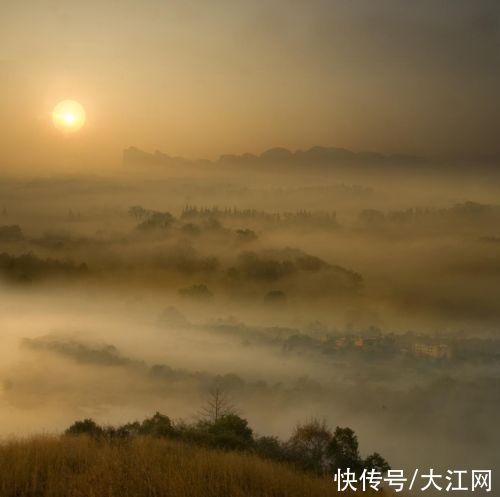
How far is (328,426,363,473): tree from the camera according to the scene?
22.0 m

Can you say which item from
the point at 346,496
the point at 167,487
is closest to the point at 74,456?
the point at 167,487

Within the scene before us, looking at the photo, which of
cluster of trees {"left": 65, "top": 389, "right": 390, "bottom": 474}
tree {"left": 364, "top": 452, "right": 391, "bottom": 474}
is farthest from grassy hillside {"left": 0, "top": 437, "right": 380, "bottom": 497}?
tree {"left": 364, "top": 452, "right": 391, "bottom": 474}

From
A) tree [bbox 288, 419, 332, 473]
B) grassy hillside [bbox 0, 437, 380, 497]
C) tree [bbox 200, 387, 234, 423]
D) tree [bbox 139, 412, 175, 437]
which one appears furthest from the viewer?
tree [bbox 200, 387, 234, 423]

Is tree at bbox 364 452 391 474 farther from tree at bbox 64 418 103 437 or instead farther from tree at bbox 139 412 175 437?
tree at bbox 64 418 103 437

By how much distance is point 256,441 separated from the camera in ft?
67.6

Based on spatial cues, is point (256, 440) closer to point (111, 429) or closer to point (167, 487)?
point (111, 429)

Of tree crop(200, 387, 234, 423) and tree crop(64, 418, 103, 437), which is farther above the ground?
tree crop(200, 387, 234, 423)

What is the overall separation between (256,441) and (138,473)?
26.7 ft

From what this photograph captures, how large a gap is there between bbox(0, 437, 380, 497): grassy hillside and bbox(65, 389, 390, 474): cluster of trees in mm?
2774

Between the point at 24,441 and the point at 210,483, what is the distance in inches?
A: 238

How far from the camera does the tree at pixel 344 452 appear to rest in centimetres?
2195

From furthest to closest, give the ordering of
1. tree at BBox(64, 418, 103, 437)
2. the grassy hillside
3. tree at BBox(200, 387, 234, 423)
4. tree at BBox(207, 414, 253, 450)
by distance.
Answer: tree at BBox(200, 387, 234, 423) → tree at BBox(64, 418, 103, 437) → tree at BBox(207, 414, 253, 450) → the grassy hillside

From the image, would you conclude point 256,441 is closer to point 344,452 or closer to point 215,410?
point 344,452

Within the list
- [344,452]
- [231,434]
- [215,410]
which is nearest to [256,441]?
[231,434]
